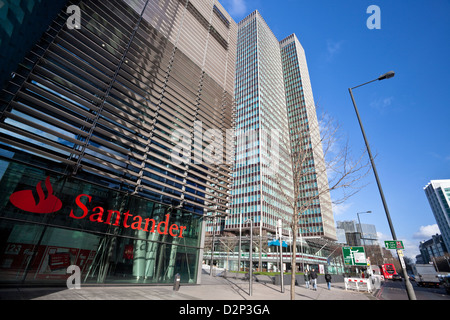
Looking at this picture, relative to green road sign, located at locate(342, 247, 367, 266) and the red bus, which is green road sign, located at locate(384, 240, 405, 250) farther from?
the red bus

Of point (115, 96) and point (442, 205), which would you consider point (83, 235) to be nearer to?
point (115, 96)

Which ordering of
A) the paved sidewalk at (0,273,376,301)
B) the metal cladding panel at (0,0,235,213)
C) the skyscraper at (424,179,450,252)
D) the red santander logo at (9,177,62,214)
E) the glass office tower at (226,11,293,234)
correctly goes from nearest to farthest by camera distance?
1. the paved sidewalk at (0,273,376,301)
2. the red santander logo at (9,177,62,214)
3. the metal cladding panel at (0,0,235,213)
4. the glass office tower at (226,11,293,234)
5. the skyscraper at (424,179,450,252)

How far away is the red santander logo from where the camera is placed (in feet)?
29.7

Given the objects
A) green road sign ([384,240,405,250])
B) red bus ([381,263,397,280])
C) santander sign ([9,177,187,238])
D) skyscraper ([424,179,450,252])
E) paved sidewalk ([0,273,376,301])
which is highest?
skyscraper ([424,179,450,252])

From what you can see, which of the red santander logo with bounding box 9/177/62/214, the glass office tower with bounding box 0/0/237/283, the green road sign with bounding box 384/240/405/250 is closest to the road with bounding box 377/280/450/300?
the green road sign with bounding box 384/240/405/250

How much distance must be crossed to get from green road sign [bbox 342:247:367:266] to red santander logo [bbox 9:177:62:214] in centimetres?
2483

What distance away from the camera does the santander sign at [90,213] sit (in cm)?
921

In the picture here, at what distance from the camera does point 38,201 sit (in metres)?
9.46

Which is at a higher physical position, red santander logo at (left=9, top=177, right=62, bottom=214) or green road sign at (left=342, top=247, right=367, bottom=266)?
red santander logo at (left=9, top=177, right=62, bottom=214)

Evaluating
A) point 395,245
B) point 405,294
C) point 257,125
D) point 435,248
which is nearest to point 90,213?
point 395,245

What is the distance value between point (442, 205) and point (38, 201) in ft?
606

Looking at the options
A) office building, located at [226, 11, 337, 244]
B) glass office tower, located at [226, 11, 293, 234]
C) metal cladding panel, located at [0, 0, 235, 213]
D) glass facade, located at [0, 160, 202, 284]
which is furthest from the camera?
office building, located at [226, 11, 337, 244]
